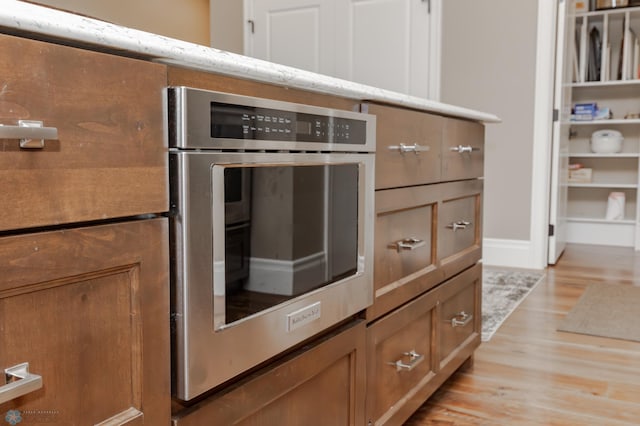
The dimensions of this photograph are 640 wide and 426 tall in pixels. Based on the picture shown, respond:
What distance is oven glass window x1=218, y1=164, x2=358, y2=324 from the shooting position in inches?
35.8

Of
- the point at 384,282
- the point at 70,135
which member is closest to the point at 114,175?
the point at 70,135

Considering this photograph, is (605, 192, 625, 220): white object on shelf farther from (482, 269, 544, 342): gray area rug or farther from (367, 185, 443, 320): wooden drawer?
(367, 185, 443, 320): wooden drawer

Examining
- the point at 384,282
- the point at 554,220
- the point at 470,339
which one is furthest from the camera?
the point at 554,220

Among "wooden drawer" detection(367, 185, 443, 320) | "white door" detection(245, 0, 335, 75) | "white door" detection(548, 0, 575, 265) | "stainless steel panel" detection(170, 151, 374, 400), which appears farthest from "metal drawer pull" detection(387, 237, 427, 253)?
"white door" detection(548, 0, 575, 265)

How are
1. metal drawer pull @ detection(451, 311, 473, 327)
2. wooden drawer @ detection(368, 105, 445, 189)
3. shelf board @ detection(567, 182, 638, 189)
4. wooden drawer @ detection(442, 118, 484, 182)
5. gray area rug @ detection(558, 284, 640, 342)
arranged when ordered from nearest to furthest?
wooden drawer @ detection(368, 105, 445, 189) → wooden drawer @ detection(442, 118, 484, 182) → metal drawer pull @ detection(451, 311, 473, 327) → gray area rug @ detection(558, 284, 640, 342) → shelf board @ detection(567, 182, 638, 189)

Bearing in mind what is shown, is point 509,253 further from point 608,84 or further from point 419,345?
point 419,345

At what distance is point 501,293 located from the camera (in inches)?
128

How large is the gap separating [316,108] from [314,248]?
27 centimetres

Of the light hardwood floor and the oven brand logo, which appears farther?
the light hardwood floor

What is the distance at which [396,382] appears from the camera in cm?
148

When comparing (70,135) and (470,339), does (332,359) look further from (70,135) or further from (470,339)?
(470,339)

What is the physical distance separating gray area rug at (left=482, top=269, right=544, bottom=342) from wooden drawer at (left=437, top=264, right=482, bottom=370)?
0.46 m

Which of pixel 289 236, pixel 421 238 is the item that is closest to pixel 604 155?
pixel 421 238

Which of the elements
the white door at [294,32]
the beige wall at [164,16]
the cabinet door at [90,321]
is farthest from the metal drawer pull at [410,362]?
the beige wall at [164,16]
